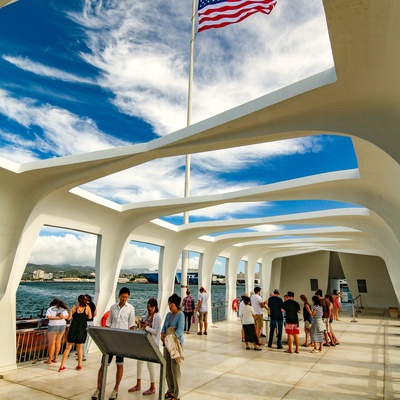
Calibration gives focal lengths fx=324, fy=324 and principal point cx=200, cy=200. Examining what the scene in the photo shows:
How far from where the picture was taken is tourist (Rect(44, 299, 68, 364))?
762 centimetres

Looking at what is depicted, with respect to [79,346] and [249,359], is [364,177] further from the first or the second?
[79,346]

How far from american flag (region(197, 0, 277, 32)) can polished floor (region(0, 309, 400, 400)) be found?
24.3ft

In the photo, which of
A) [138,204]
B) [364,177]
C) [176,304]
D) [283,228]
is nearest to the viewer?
[176,304]

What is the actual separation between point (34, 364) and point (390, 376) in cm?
802

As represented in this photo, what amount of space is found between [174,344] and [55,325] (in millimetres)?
4011

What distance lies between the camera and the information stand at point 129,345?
12.0 ft

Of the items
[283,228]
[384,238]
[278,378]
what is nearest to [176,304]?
[278,378]

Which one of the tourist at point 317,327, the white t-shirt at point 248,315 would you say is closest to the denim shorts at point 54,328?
the white t-shirt at point 248,315

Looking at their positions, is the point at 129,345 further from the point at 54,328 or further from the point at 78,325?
the point at 54,328

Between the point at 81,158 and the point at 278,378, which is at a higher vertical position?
the point at 81,158

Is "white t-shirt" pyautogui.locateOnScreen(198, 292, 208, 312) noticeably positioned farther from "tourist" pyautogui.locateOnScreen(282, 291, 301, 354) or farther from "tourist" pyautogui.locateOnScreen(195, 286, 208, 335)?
"tourist" pyautogui.locateOnScreen(282, 291, 301, 354)

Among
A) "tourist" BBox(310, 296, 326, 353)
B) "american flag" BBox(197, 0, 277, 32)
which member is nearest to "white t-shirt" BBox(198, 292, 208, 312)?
"tourist" BBox(310, 296, 326, 353)

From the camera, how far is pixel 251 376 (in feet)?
A: 22.4

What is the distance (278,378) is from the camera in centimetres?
672
